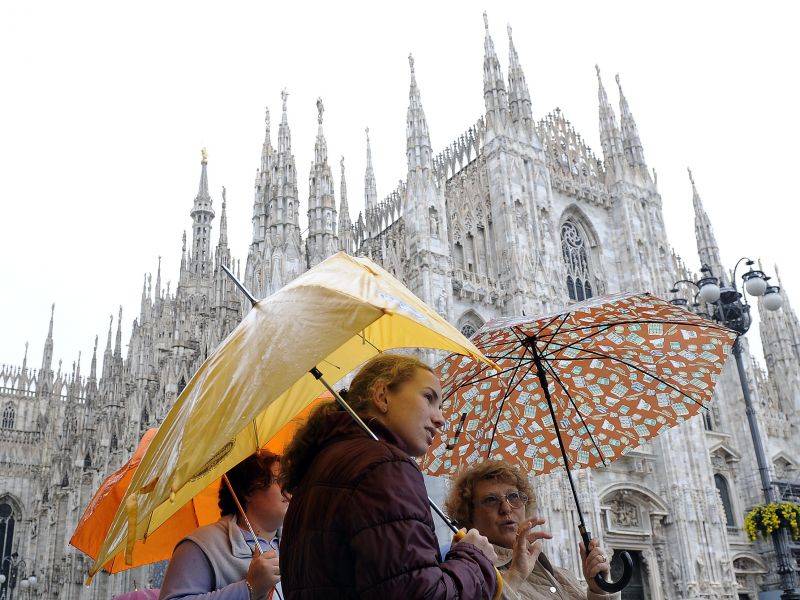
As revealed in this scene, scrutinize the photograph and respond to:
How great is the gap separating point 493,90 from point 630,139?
7.69 meters

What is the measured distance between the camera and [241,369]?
239cm

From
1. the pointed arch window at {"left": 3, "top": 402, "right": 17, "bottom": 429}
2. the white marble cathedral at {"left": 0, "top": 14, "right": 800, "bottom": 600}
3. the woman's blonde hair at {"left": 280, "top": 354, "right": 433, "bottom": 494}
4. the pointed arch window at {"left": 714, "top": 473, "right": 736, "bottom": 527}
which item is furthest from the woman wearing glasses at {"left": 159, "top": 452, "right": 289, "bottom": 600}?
the pointed arch window at {"left": 3, "top": 402, "right": 17, "bottom": 429}

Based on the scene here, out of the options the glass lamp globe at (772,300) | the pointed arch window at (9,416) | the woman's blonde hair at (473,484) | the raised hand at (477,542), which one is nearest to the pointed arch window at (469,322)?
the glass lamp globe at (772,300)

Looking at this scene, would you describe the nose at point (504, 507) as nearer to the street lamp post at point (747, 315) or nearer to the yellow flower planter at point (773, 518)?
the yellow flower planter at point (773, 518)

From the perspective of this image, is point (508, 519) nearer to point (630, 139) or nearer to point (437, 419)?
point (437, 419)

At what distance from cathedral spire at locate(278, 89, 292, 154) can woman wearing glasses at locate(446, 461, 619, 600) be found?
1926 centimetres

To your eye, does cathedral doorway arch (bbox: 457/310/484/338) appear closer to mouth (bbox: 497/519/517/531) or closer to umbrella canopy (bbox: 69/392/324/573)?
umbrella canopy (bbox: 69/392/324/573)

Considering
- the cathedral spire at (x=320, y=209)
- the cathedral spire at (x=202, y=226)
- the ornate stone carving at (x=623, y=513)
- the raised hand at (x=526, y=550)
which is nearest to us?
the raised hand at (x=526, y=550)

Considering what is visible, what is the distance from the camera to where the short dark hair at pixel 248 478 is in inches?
128

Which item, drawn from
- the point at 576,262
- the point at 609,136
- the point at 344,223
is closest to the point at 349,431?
the point at 576,262

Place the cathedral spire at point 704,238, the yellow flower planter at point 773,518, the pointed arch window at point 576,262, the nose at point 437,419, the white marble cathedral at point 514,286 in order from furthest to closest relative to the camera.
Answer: the cathedral spire at point 704,238 → the pointed arch window at point 576,262 → the white marble cathedral at point 514,286 → the yellow flower planter at point 773,518 → the nose at point 437,419

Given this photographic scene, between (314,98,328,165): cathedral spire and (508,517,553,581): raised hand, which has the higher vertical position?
(314,98,328,165): cathedral spire

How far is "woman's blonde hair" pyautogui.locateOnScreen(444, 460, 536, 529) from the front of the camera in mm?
3336

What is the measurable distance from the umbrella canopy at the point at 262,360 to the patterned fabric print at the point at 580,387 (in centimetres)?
174
